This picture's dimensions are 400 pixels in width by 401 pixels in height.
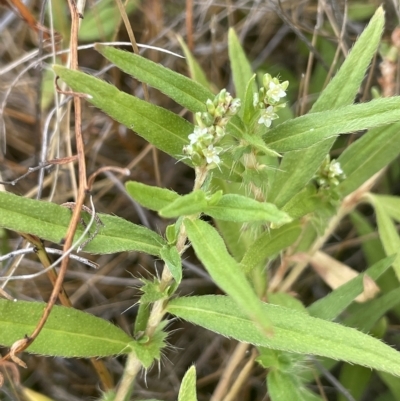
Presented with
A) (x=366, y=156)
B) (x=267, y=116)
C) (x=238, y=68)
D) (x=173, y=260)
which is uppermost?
(x=238, y=68)

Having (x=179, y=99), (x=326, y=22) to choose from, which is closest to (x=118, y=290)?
(x=179, y=99)

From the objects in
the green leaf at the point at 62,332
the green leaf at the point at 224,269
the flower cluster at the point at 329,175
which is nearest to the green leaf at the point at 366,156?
the flower cluster at the point at 329,175

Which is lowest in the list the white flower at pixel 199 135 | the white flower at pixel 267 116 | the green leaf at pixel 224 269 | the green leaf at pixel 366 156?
the green leaf at pixel 224 269

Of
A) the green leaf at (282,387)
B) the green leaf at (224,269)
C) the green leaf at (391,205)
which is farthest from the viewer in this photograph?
the green leaf at (391,205)

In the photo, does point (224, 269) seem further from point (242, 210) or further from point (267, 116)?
point (267, 116)

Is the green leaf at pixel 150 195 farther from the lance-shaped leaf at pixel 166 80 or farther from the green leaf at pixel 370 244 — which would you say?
the green leaf at pixel 370 244

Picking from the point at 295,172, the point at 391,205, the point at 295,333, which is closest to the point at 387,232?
the point at 391,205

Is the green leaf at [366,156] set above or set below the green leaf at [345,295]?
above
